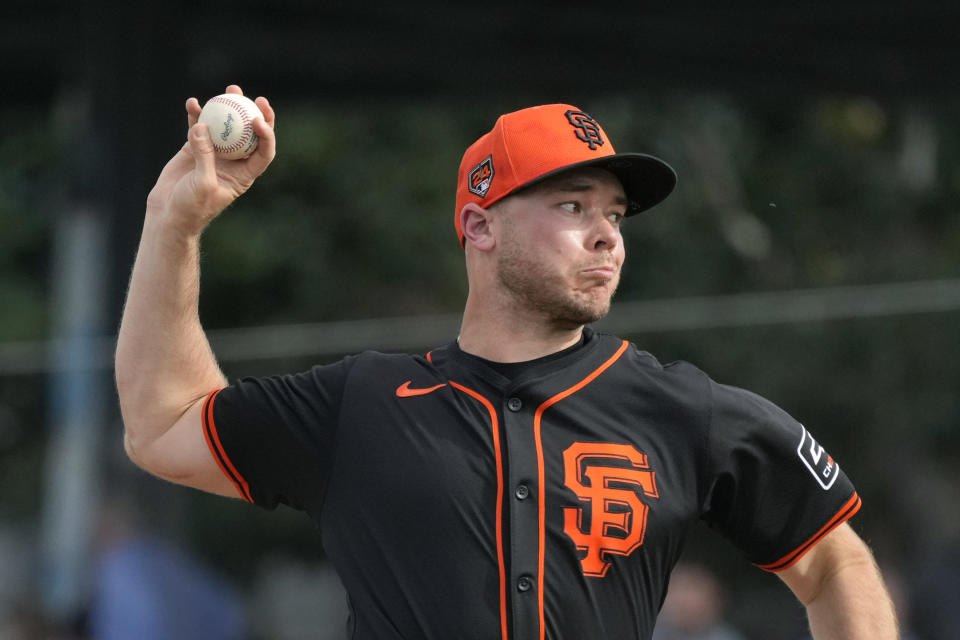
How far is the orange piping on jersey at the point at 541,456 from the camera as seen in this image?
2928 mm

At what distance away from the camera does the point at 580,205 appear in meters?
3.22

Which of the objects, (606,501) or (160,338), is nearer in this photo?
(606,501)

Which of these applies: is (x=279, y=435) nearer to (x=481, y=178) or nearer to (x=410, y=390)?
(x=410, y=390)

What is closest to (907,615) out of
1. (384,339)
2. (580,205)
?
(384,339)

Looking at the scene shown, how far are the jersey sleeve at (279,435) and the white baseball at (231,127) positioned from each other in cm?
52

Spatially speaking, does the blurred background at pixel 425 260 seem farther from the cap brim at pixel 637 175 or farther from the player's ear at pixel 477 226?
the player's ear at pixel 477 226

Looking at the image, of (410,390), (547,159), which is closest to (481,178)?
(547,159)

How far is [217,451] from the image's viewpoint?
3.18m

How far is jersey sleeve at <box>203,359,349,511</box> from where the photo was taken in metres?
3.15

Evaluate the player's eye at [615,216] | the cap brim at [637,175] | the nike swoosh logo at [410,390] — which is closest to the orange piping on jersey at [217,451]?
the nike swoosh logo at [410,390]

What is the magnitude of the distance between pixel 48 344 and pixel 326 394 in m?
7.60

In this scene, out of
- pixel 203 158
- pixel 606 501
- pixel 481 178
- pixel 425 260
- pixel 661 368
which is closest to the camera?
pixel 606 501

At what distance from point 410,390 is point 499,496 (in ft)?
1.08

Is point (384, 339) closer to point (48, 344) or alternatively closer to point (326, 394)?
point (48, 344)
